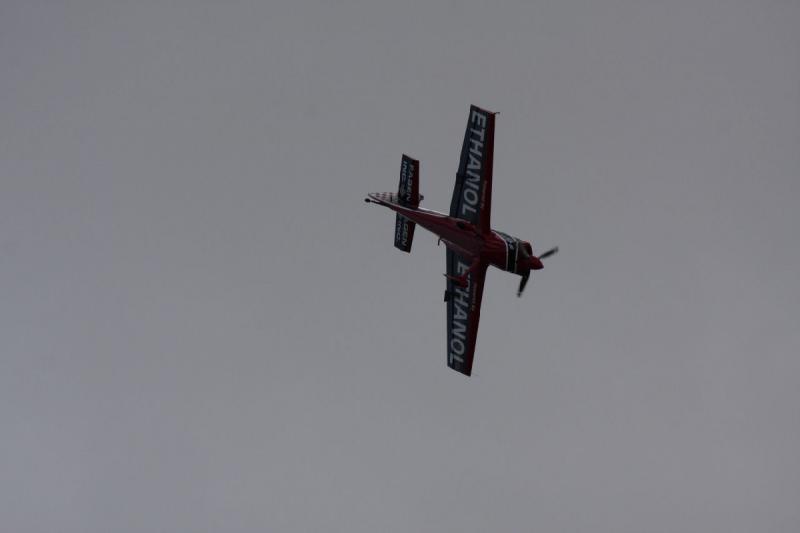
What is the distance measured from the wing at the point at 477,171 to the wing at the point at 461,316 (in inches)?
158

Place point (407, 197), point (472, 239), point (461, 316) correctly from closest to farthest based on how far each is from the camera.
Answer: point (472, 239) < point (407, 197) < point (461, 316)

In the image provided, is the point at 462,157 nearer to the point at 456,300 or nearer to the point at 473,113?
the point at 473,113

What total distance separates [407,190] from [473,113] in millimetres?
6724

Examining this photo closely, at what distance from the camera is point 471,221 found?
52.9 metres

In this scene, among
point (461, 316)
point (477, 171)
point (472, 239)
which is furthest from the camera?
point (461, 316)

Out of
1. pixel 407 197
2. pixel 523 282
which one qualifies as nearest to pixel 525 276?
pixel 523 282

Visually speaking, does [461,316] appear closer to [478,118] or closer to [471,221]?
[471,221]

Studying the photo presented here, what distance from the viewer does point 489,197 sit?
172 feet

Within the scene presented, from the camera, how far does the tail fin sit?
54000mm

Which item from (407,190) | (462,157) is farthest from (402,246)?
(462,157)

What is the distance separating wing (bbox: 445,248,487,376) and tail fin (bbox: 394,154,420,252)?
359cm

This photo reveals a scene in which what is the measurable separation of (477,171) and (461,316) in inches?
418

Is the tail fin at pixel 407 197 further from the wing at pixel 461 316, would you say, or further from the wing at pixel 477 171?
the wing at pixel 461 316

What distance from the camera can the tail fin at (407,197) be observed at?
177 feet
